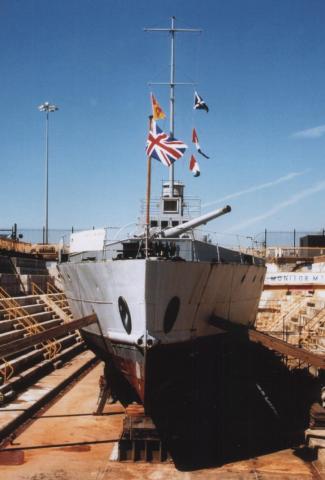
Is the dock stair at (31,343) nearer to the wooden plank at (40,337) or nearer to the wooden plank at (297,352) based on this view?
the wooden plank at (40,337)

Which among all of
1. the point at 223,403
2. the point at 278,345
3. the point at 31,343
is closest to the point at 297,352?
the point at 278,345

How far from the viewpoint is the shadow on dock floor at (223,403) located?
350 inches

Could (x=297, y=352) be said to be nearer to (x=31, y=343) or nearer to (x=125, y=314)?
(x=125, y=314)

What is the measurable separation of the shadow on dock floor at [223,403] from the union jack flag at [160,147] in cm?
461

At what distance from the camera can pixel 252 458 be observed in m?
8.45

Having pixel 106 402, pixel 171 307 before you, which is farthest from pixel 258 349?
pixel 171 307

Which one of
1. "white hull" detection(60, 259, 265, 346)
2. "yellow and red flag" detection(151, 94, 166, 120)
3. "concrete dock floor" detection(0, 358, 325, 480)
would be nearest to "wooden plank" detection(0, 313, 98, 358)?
"white hull" detection(60, 259, 265, 346)

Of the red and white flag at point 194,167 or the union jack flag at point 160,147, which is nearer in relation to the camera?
the union jack flag at point 160,147

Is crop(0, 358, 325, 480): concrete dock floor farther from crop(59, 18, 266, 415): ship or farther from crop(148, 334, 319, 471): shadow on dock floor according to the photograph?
crop(59, 18, 266, 415): ship

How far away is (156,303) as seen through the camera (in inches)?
335

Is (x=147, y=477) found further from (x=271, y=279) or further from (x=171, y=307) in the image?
(x=271, y=279)

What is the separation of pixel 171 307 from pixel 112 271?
1511 mm

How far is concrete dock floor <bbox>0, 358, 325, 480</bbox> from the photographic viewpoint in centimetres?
757

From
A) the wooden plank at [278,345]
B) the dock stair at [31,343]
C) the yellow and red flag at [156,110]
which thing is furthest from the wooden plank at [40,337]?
the yellow and red flag at [156,110]
